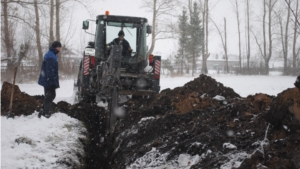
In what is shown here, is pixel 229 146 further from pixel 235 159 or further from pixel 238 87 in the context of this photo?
pixel 238 87

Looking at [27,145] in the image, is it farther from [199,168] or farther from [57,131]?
[199,168]

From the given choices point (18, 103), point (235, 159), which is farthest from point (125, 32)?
point (235, 159)

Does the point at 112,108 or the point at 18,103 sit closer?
the point at 112,108

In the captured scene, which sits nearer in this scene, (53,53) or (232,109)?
(232,109)

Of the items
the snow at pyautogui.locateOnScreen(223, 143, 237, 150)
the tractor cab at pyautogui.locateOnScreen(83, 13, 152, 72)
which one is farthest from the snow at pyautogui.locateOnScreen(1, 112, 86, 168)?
the tractor cab at pyautogui.locateOnScreen(83, 13, 152, 72)

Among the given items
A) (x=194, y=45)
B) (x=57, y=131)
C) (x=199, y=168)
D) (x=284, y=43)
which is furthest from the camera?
(x=284, y=43)

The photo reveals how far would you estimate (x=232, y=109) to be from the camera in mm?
4348

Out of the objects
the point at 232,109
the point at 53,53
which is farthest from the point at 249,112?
the point at 53,53

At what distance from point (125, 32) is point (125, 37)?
144 millimetres

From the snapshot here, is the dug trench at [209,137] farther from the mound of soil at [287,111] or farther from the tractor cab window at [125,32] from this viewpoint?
the tractor cab window at [125,32]

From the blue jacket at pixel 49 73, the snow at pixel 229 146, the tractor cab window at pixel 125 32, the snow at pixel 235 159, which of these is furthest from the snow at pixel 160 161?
the tractor cab window at pixel 125 32

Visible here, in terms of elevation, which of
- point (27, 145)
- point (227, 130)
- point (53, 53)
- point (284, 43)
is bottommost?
point (27, 145)

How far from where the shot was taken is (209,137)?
3586mm

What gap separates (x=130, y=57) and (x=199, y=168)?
20.0 feet
